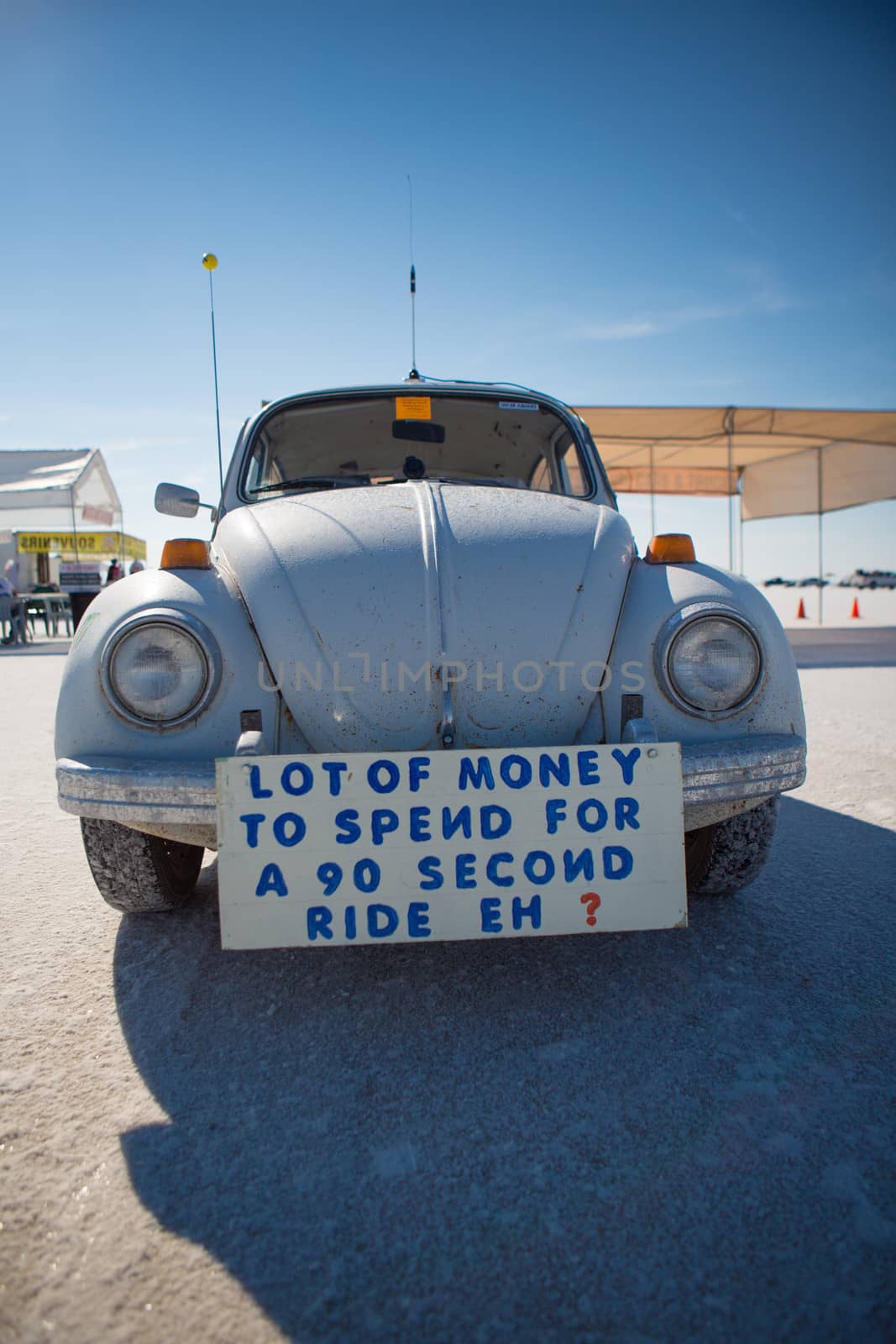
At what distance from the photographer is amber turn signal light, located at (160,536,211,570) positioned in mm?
2041

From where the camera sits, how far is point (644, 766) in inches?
66.2

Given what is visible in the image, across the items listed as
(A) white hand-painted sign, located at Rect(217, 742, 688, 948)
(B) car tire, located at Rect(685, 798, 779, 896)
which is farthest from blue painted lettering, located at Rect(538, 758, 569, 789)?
(B) car tire, located at Rect(685, 798, 779, 896)

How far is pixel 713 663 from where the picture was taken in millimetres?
1903

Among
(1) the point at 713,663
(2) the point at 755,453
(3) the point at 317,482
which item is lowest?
(1) the point at 713,663

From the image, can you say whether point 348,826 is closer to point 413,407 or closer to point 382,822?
point 382,822

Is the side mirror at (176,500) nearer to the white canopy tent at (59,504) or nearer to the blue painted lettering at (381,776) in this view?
the blue painted lettering at (381,776)

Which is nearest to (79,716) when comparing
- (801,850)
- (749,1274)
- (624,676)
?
(624,676)

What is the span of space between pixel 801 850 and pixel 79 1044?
249cm

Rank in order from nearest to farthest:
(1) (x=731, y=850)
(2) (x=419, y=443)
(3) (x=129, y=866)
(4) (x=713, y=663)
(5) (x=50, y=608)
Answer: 1. (4) (x=713, y=663)
2. (3) (x=129, y=866)
3. (1) (x=731, y=850)
4. (2) (x=419, y=443)
5. (5) (x=50, y=608)

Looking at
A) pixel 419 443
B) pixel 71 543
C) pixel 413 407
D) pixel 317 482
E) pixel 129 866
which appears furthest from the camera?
pixel 71 543

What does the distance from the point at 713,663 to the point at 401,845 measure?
0.89 metres

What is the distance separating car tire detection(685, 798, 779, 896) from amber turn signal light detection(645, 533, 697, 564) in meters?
0.73

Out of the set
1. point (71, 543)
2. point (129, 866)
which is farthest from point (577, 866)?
point (71, 543)

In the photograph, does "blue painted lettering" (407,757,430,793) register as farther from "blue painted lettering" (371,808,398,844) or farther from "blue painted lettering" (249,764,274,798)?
"blue painted lettering" (249,764,274,798)
